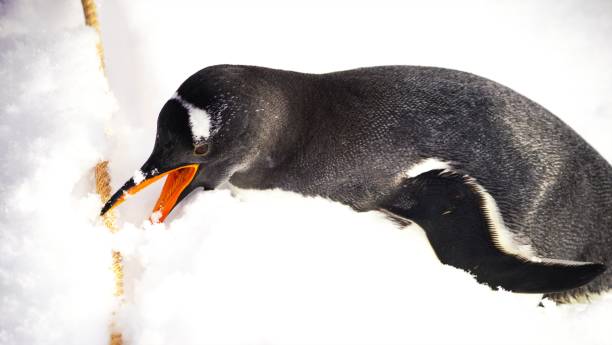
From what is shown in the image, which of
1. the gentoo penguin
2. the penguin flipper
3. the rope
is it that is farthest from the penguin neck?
the rope

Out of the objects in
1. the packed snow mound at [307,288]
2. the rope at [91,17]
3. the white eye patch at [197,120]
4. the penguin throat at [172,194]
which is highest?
the rope at [91,17]

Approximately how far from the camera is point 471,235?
3.04 ft

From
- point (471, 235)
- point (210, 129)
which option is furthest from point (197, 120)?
point (471, 235)

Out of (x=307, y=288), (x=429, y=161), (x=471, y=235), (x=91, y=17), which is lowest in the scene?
(x=307, y=288)

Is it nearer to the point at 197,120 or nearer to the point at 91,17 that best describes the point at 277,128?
the point at 197,120

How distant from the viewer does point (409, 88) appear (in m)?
0.99

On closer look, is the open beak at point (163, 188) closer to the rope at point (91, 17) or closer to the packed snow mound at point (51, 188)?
the packed snow mound at point (51, 188)

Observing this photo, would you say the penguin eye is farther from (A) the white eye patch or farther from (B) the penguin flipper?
(B) the penguin flipper

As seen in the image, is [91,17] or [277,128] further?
[91,17]

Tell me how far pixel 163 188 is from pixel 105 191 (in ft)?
0.37

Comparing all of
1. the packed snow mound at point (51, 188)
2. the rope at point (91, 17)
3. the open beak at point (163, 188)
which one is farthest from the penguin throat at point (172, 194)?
the rope at point (91, 17)

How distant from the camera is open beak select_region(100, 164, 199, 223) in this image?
36.3 inches

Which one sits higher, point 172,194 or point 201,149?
point 201,149

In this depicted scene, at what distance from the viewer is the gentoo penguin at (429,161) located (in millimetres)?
905
